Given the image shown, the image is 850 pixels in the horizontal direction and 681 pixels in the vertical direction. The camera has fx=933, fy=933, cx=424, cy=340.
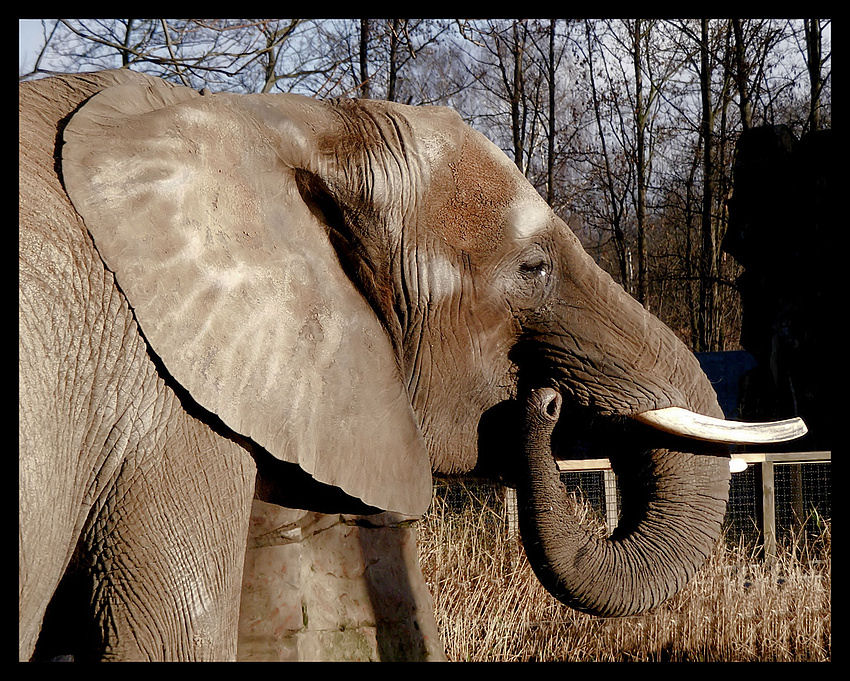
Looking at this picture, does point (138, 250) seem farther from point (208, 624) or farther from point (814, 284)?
point (814, 284)

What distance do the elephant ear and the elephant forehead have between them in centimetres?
31

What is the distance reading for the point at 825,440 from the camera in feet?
29.5

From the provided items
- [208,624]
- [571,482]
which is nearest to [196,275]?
[208,624]

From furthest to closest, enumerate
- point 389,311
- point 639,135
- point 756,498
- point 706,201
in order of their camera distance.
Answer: point 639,135
point 706,201
point 756,498
point 389,311

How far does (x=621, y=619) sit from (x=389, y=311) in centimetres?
423

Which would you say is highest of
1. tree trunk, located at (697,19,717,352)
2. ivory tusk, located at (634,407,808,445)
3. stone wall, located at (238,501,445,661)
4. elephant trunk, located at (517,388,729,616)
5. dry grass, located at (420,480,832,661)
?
tree trunk, located at (697,19,717,352)

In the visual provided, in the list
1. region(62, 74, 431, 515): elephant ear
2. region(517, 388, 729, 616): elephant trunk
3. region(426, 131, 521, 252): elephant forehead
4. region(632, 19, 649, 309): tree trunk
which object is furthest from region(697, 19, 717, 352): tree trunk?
region(62, 74, 431, 515): elephant ear

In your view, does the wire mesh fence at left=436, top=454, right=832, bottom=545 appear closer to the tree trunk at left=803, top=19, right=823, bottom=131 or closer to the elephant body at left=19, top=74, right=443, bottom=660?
the elephant body at left=19, top=74, right=443, bottom=660

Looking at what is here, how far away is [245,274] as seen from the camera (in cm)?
215

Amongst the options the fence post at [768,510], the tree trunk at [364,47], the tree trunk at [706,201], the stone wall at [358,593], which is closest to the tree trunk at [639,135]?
the tree trunk at [706,201]

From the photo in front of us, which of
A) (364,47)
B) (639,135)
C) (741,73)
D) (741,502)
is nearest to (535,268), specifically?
(741,502)

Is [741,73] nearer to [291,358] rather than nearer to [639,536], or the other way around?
[639,536]

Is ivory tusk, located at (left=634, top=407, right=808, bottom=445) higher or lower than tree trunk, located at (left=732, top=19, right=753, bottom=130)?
lower

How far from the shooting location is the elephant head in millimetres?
2070
